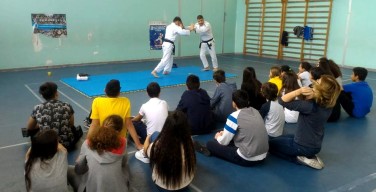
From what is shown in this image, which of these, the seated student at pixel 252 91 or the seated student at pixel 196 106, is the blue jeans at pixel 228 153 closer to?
the seated student at pixel 196 106

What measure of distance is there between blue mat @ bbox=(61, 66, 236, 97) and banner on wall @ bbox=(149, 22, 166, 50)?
245cm

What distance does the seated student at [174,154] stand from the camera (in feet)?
8.95

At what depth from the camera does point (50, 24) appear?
31.2 ft

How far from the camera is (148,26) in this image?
11.4 m

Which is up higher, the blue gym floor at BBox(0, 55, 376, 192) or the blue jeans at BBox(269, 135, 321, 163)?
the blue jeans at BBox(269, 135, 321, 163)

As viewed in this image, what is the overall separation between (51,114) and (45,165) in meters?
1.12

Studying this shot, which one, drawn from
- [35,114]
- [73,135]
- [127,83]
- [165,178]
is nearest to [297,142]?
[165,178]

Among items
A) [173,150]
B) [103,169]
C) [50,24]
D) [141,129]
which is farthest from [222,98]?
[50,24]

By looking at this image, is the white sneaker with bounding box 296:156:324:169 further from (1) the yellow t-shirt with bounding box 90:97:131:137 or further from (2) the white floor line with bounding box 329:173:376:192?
(1) the yellow t-shirt with bounding box 90:97:131:137

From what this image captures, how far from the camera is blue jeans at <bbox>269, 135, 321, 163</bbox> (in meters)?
3.55

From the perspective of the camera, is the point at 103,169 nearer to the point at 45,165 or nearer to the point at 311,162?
the point at 45,165

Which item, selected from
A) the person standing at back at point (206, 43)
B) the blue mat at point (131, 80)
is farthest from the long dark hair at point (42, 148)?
the person standing at back at point (206, 43)

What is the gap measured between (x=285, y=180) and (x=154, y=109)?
164 centimetres

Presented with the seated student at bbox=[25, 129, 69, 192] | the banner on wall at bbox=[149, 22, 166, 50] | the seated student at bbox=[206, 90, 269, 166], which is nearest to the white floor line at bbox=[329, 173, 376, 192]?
the seated student at bbox=[206, 90, 269, 166]
